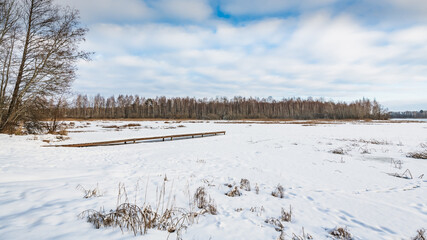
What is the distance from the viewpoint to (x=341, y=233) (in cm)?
304

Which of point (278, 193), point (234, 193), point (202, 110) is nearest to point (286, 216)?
point (278, 193)

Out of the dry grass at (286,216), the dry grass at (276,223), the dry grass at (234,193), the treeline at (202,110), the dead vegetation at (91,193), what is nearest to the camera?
the dry grass at (276,223)

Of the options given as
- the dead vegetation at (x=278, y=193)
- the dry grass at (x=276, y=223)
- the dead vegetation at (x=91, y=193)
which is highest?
the dead vegetation at (x=91, y=193)

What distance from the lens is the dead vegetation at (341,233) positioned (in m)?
2.98

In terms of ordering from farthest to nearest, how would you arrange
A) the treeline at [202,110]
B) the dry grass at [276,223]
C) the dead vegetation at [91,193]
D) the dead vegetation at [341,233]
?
1. the treeline at [202,110]
2. the dead vegetation at [91,193]
3. the dry grass at [276,223]
4. the dead vegetation at [341,233]

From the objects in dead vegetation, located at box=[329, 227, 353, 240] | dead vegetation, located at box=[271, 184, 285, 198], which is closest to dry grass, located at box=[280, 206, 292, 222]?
dead vegetation, located at box=[329, 227, 353, 240]

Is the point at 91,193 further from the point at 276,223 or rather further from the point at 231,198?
the point at 276,223

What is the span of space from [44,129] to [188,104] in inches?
3098

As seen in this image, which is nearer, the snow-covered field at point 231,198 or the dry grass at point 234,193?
the snow-covered field at point 231,198

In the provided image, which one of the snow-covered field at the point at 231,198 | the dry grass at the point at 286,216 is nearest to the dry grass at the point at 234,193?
the snow-covered field at the point at 231,198

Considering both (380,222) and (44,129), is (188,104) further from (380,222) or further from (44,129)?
(380,222)

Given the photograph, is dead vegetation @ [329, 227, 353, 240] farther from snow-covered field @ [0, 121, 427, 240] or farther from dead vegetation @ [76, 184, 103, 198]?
dead vegetation @ [76, 184, 103, 198]

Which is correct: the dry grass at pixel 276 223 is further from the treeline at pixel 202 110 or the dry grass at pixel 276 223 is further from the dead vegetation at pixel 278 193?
the treeline at pixel 202 110

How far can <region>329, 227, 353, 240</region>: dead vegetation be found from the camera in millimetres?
2980
